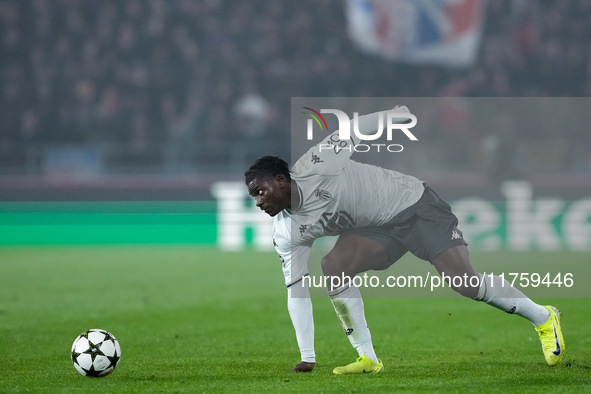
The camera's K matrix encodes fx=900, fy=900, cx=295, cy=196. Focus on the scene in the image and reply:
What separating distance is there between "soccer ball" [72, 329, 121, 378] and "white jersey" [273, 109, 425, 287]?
47.9 inches

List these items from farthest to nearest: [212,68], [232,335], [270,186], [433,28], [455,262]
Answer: [212,68] < [433,28] < [232,335] < [455,262] < [270,186]

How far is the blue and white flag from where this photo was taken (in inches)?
707

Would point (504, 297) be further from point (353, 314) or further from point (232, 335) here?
point (232, 335)

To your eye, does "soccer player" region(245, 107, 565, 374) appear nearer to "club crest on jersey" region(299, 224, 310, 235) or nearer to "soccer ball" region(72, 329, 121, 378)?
"club crest on jersey" region(299, 224, 310, 235)

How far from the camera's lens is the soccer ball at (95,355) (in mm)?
5676

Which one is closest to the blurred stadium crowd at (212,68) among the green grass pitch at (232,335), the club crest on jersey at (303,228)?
the green grass pitch at (232,335)

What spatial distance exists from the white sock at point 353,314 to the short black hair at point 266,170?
0.85 meters

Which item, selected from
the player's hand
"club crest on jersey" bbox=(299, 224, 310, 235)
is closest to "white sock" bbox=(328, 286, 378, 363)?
the player's hand

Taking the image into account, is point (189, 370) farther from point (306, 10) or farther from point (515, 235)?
point (306, 10)

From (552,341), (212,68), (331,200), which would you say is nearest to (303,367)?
(331,200)

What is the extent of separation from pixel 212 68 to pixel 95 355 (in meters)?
14.4

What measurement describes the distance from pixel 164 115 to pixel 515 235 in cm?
793

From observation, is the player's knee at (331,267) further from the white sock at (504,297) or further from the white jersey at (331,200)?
the white sock at (504,297)

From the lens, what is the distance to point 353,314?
580 centimetres
